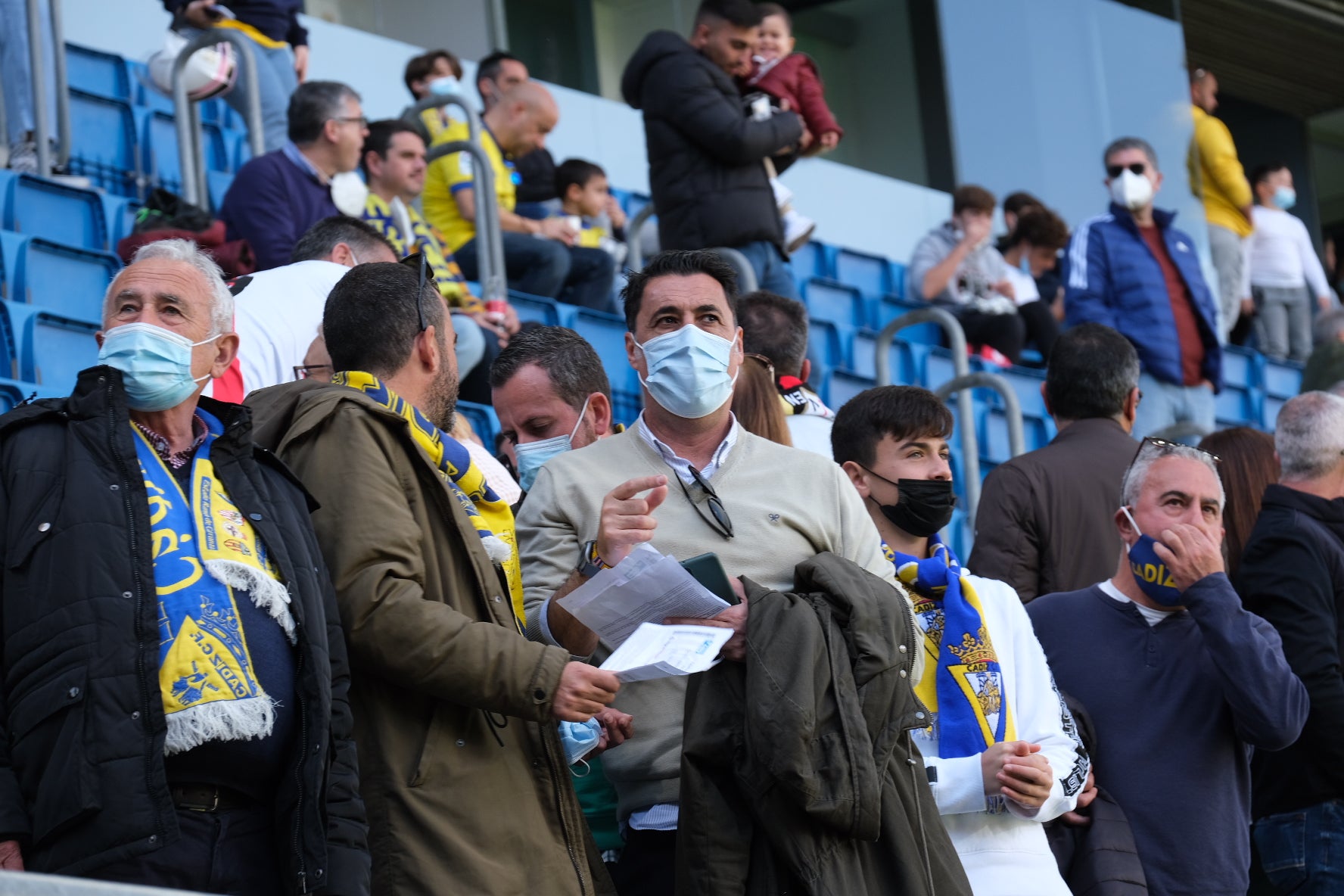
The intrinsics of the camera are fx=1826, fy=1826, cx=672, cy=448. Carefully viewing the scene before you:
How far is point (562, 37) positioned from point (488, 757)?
965 cm

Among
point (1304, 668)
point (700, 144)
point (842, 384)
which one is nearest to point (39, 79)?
point (700, 144)

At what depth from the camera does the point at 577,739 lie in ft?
9.75

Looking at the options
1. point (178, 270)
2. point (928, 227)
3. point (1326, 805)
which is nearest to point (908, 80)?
point (928, 227)

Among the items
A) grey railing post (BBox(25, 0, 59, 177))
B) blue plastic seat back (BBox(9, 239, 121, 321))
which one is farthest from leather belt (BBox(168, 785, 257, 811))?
grey railing post (BBox(25, 0, 59, 177))

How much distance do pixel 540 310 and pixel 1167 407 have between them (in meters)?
2.59

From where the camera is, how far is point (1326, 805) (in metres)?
4.07

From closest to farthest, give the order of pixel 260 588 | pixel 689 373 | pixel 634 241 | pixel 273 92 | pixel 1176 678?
pixel 260 588 < pixel 689 373 < pixel 1176 678 < pixel 273 92 < pixel 634 241

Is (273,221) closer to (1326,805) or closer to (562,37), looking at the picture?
(1326,805)

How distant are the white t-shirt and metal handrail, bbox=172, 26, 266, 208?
232 cm

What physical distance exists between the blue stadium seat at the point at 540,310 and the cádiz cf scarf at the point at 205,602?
4.21m

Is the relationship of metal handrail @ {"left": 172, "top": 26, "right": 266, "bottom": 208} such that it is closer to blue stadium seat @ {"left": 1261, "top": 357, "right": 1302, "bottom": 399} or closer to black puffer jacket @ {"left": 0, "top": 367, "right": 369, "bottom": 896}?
black puffer jacket @ {"left": 0, "top": 367, "right": 369, "bottom": 896}

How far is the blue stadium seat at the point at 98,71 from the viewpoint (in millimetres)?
7836

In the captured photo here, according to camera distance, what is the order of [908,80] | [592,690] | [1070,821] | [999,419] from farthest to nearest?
[908,80] < [999,419] < [1070,821] < [592,690]

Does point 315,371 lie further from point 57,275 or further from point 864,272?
point 864,272
